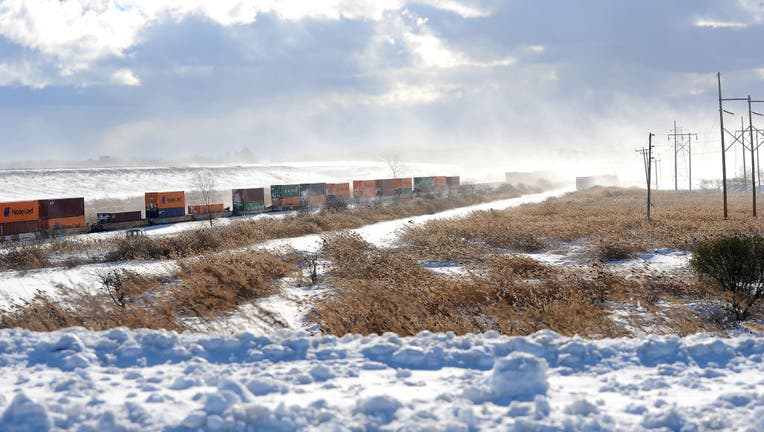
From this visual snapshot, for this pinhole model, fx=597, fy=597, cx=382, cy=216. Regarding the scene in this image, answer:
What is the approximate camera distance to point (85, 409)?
521 centimetres

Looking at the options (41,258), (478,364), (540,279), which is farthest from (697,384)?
(41,258)

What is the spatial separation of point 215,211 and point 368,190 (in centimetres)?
2547

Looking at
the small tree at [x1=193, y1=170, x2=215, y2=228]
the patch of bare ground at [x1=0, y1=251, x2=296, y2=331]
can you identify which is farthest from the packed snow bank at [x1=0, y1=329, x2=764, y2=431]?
the small tree at [x1=193, y1=170, x2=215, y2=228]

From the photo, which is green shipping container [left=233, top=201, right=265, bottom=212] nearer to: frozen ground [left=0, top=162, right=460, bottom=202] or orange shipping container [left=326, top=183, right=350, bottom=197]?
orange shipping container [left=326, top=183, right=350, bottom=197]

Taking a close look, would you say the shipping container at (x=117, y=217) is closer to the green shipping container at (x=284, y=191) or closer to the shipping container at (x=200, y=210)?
the shipping container at (x=200, y=210)

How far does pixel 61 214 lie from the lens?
38.9 metres

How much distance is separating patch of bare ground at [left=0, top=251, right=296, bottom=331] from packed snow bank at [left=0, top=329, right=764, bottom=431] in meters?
3.74

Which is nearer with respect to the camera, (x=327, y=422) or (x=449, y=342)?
(x=327, y=422)

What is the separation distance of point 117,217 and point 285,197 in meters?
19.3

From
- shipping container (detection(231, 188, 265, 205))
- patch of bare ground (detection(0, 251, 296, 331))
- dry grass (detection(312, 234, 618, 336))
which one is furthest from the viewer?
shipping container (detection(231, 188, 265, 205))

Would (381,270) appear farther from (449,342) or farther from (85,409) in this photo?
(85,409)

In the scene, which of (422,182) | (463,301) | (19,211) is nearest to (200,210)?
(19,211)

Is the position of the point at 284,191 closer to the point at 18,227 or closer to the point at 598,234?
the point at 18,227

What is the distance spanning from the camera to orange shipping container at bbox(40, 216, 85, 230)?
3734cm
